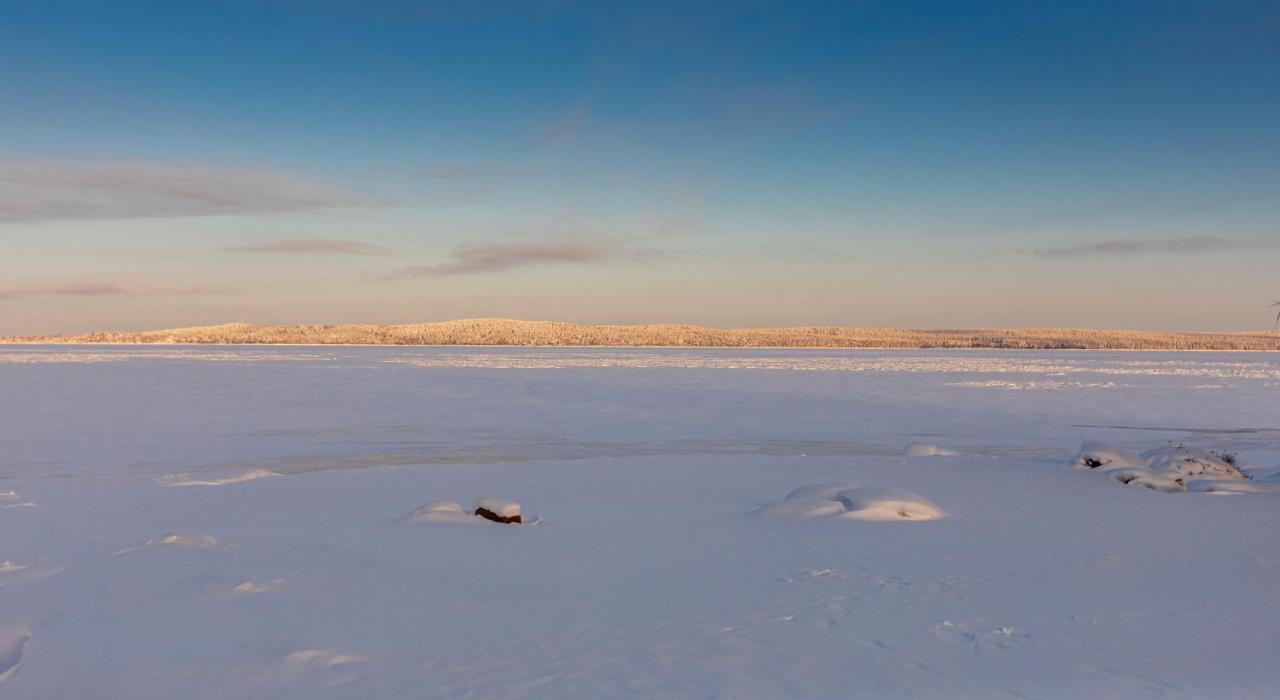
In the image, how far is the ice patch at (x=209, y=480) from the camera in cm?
971

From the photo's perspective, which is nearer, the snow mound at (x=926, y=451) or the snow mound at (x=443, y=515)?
the snow mound at (x=443, y=515)

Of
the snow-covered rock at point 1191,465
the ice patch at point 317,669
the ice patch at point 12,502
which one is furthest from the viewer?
the snow-covered rock at point 1191,465

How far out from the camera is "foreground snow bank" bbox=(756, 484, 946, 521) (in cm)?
773

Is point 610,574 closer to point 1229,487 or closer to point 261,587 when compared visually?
point 261,587

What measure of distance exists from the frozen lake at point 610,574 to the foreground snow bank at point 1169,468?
0.31m

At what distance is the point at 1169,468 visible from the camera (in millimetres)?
10102

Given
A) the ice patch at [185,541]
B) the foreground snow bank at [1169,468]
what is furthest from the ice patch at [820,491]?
the ice patch at [185,541]

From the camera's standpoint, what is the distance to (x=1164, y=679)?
4.24 m

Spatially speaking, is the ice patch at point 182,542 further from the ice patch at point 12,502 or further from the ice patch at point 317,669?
the ice patch at point 317,669

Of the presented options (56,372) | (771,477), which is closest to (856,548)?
(771,477)

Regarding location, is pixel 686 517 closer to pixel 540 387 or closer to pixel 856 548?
pixel 856 548

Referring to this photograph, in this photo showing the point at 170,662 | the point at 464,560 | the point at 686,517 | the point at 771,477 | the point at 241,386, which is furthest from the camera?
→ the point at 241,386

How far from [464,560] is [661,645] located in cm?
217

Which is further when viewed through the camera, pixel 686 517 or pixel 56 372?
pixel 56 372
